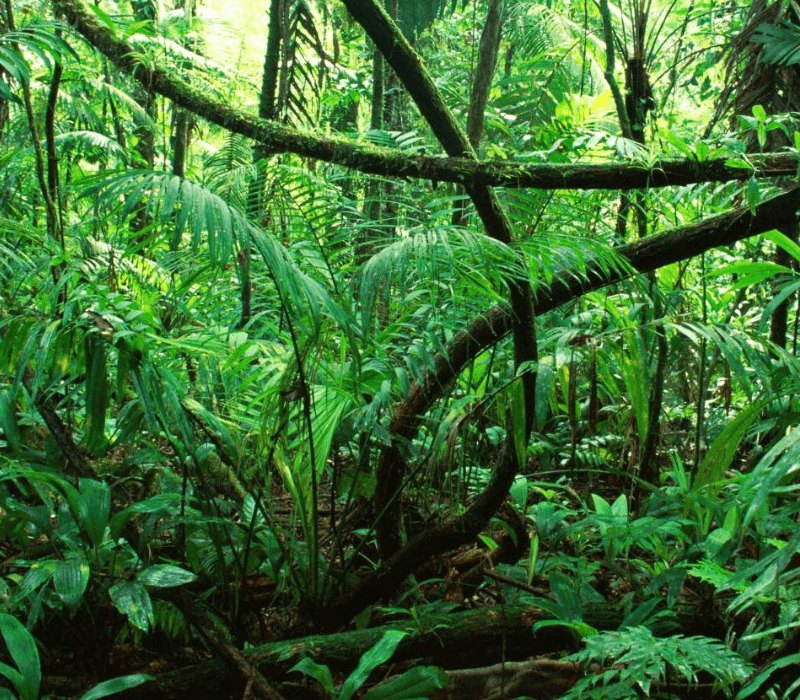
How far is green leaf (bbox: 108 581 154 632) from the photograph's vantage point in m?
1.53

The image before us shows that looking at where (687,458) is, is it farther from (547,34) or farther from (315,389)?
(547,34)

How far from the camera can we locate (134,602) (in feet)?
5.13

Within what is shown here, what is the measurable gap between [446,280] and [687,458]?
5.52 feet

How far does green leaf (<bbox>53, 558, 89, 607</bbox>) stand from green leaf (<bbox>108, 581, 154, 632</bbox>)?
0.07m

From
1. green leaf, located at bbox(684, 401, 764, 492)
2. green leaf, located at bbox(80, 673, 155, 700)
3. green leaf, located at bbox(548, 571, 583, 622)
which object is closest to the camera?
green leaf, located at bbox(80, 673, 155, 700)

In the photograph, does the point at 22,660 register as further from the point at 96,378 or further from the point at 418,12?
the point at 418,12

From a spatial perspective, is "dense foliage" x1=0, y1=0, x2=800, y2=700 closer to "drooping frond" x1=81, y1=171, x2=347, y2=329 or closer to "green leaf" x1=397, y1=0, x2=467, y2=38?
"drooping frond" x1=81, y1=171, x2=347, y2=329

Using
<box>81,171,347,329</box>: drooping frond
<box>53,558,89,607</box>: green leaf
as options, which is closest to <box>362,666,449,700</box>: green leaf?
<box>53,558,89,607</box>: green leaf

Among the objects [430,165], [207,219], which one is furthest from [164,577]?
[430,165]

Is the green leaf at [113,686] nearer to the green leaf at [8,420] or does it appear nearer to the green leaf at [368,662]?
the green leaf at [368,662]

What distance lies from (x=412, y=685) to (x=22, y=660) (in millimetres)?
748

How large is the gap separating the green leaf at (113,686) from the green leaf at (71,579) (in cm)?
17

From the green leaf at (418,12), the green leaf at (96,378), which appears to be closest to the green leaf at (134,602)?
the green leaf at (96,378)

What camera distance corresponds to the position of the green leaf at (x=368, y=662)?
1492 millimetres
